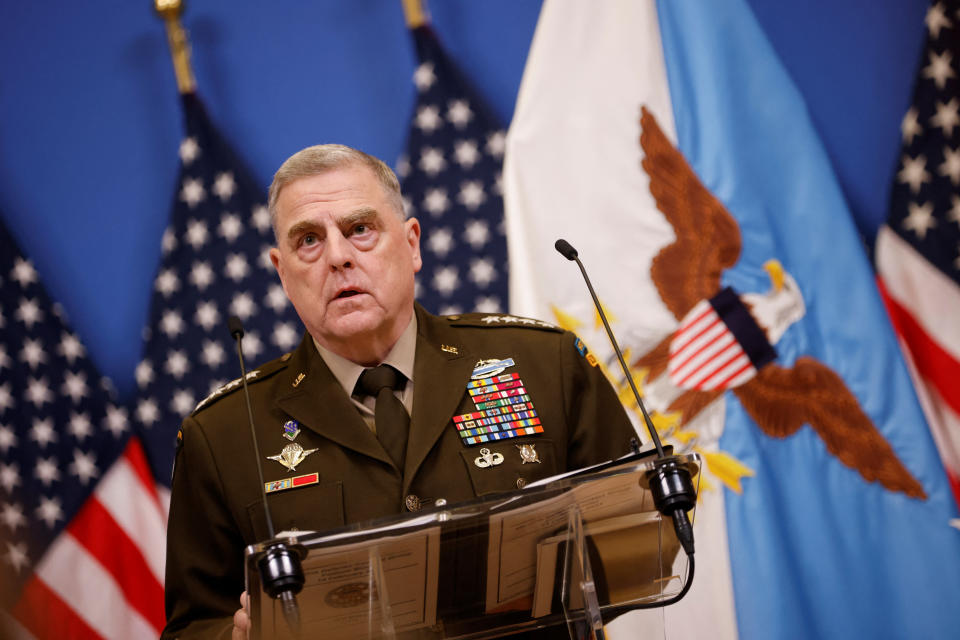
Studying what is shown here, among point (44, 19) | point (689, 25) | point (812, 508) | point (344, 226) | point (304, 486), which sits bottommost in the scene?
point (812, 508)

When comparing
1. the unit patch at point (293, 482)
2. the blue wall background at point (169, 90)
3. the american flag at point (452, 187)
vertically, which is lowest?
the unit patch at point (293, 482)

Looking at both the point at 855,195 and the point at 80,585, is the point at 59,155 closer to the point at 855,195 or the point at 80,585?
the point at 80,585

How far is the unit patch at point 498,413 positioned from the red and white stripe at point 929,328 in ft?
4.95

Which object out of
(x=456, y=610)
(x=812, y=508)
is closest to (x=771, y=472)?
(x=812, y=508)

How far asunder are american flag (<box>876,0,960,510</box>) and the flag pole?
2331mm

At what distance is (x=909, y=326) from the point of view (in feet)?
9.23

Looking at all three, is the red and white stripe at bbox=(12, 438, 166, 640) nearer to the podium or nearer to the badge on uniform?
the badge on uniform

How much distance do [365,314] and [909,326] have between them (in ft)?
6.08

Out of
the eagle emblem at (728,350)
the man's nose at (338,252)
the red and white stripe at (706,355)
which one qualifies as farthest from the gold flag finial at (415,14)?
the man's nose at (338,252)

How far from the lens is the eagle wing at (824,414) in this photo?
2676mm

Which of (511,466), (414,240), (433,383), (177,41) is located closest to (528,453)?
(511,466)

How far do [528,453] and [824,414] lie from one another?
1.30 metres

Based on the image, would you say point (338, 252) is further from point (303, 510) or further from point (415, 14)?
point (415, 14)

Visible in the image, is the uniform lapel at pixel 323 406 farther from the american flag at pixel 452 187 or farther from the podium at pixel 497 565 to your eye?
the american flag at pixel 452 187
